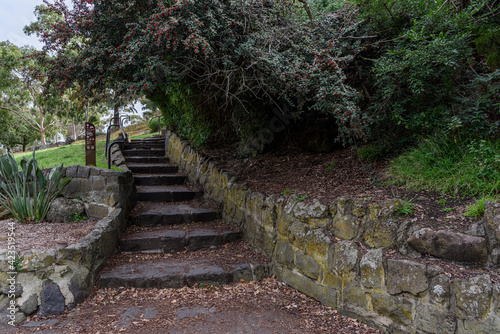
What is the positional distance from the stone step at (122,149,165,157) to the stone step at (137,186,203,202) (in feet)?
7.72

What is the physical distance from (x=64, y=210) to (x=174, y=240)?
5.22 ft

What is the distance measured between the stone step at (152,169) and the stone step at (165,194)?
1.00 meters

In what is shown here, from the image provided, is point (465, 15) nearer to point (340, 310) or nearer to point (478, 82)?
point (478, 82)

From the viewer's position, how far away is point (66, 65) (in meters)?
3.75

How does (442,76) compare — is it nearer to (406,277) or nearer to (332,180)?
(332,180)

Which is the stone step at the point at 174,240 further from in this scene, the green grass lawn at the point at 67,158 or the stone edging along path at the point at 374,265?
the green grass lawn at the point at 67,158

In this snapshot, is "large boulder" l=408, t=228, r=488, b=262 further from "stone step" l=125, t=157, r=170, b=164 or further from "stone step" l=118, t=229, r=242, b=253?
"stone step" l=125, t=157, r=170, b=164

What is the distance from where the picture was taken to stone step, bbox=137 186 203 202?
17.3 ft

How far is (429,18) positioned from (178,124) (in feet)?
18.7

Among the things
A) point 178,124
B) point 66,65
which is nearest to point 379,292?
point 66,65

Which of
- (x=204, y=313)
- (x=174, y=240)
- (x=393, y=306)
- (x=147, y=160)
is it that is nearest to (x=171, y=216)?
(x=174, y=240)

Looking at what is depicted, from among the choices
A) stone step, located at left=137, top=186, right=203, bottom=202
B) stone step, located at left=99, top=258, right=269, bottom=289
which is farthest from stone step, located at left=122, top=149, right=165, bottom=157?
stone step, located at left=99, top=258, right=269, bottom=289

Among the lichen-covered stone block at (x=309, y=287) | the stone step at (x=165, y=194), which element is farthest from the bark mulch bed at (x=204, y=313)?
the stone step at (x=165, y=194)

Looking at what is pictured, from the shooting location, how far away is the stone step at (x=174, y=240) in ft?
12.8
